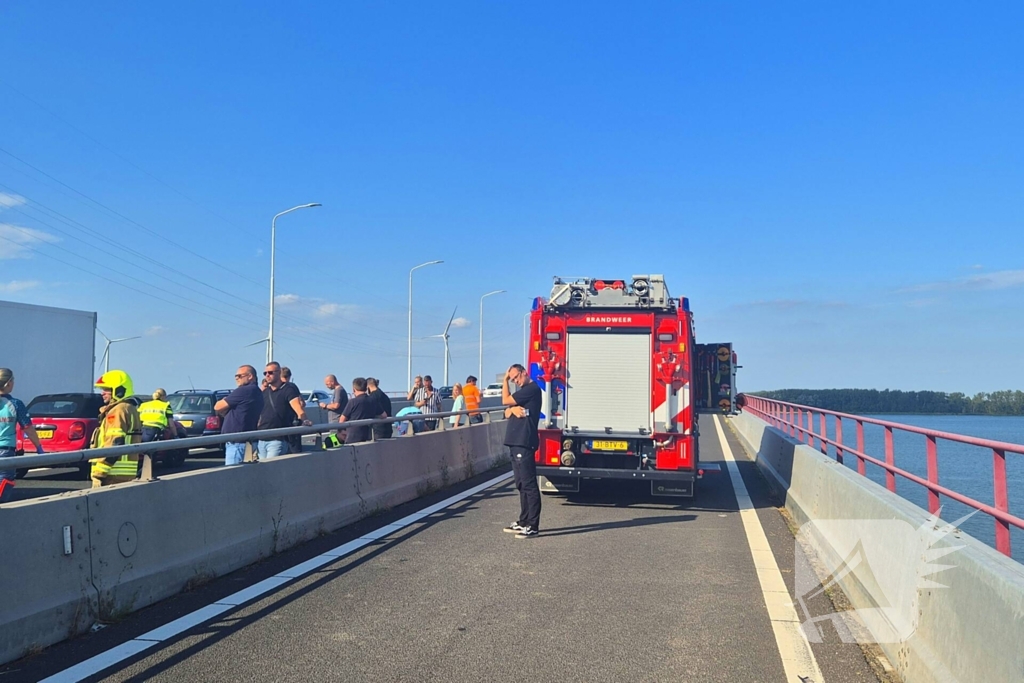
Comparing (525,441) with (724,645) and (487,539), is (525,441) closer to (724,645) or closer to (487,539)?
(487,539)

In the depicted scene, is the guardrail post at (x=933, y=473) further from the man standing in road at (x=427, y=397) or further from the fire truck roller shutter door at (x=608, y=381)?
the man standing in road at (x=427, y=397)

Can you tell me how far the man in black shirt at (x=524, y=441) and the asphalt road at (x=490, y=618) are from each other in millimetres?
335

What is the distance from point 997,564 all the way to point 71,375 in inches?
912

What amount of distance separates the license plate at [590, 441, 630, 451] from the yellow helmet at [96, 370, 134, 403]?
6.59 m

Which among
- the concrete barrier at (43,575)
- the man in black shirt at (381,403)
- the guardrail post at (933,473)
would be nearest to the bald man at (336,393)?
the man in black shirt at (381,403)

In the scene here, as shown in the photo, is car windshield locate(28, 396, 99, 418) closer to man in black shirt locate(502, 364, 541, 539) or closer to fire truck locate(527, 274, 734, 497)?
fire truck locate(527, 274, 734, 497)

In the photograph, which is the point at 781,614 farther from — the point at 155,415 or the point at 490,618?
the point at 155,415

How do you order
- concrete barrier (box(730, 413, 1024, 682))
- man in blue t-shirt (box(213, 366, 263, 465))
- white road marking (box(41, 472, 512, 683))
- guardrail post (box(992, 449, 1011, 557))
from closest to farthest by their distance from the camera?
concrete barrier (box(730, 413, 1024, 682))
guardrail post (box(992, 449, 1011, 557))
white road marking (box(41, 472, 512, 683))
man in blue t-shirt (box(213, 366, 263, 465))

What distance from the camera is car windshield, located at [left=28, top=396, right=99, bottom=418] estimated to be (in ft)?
59.9

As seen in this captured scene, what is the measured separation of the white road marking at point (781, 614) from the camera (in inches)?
219

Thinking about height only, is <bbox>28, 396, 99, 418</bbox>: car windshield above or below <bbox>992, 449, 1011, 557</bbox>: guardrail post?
above

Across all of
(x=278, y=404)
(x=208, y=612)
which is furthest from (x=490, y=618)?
(x=278, y=404)

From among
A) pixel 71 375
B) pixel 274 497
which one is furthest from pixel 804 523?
pixel 71 375

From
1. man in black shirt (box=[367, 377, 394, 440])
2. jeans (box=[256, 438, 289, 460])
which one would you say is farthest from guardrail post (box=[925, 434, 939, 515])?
man in black shirt (box=[367, 377, 394, 440])
